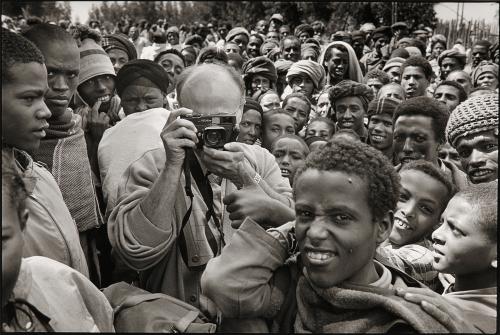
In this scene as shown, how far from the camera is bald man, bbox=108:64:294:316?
1.93 m

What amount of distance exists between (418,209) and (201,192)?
40.9 inches

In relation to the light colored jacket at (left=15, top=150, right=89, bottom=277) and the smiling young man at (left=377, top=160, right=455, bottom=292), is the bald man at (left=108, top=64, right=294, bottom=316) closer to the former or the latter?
the light colored jacket at (left=15, top=150, right=89, bottom=277)

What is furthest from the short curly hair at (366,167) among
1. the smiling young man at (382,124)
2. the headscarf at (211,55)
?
the headscarf at (211,55)

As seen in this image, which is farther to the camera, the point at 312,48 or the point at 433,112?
the point at 312,48

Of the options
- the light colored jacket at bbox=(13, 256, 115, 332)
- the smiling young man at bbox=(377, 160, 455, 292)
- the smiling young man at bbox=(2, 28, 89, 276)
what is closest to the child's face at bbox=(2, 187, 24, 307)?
the light colored jacket at bbox=(13, 256, 115, 332)

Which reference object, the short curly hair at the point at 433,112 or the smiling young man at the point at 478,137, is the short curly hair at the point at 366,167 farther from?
the short curly hair at the point at 433,112

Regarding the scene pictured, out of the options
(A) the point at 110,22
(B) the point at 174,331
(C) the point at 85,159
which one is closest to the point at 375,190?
(B) the point at 174,331

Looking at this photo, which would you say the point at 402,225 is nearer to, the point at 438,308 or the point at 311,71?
the point at 438,308

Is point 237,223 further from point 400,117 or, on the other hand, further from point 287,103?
point 287,103

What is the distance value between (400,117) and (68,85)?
5.91 ft

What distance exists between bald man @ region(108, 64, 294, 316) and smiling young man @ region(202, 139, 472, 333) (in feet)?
0.84

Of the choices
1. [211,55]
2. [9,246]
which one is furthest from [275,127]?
[9,246]

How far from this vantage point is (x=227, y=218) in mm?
2195

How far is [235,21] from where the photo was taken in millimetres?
16547
